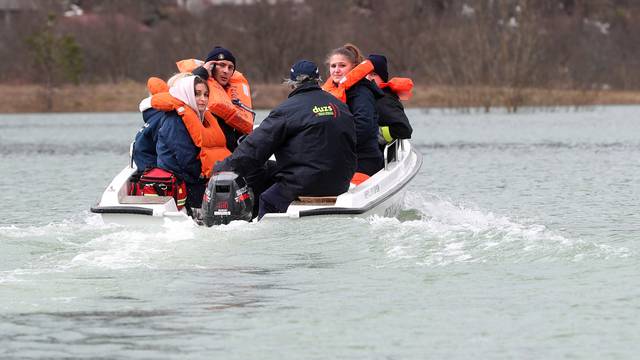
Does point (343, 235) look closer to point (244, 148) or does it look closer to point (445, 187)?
point (244, 148)

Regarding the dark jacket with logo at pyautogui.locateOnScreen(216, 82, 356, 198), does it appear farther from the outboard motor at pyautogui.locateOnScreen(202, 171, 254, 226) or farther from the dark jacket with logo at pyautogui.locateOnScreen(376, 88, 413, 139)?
the dark jacket with logo at pyautogui.locateOnScreen(376, 88, 413, 139)

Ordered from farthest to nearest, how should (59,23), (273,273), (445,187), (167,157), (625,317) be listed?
1. (59,23)
2. (445,187)
3. (167,157)
4. (273,273)
5. (625,317)

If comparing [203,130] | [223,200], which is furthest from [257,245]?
[203,130]

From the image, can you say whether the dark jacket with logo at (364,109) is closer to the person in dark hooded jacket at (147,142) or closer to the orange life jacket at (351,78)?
the orange life jacket at (351,78)

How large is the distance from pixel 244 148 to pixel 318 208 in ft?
2.27

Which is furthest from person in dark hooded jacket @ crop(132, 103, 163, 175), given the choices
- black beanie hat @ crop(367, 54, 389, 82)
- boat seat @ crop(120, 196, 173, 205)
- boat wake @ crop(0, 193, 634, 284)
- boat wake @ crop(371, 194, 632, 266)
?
boat wake @ crop(371, 194, 632, 266)

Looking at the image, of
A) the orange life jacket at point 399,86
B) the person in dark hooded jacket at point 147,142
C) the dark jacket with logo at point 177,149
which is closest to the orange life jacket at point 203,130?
the dark jacket with logo at point 177,149

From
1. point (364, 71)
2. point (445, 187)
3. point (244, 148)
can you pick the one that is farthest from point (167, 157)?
point (445, 187)

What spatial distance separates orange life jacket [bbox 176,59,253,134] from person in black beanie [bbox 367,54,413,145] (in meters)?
1.08

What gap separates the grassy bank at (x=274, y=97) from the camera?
130 feet

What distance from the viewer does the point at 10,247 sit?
31.8 feet

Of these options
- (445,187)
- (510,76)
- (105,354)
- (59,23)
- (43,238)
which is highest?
(105,354)

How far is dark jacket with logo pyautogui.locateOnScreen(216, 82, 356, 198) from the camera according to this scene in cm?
987

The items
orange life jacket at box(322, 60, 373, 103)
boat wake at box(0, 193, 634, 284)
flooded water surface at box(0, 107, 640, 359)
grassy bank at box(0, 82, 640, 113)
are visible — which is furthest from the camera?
grassy bank at box(0, 82, 640, 113)
